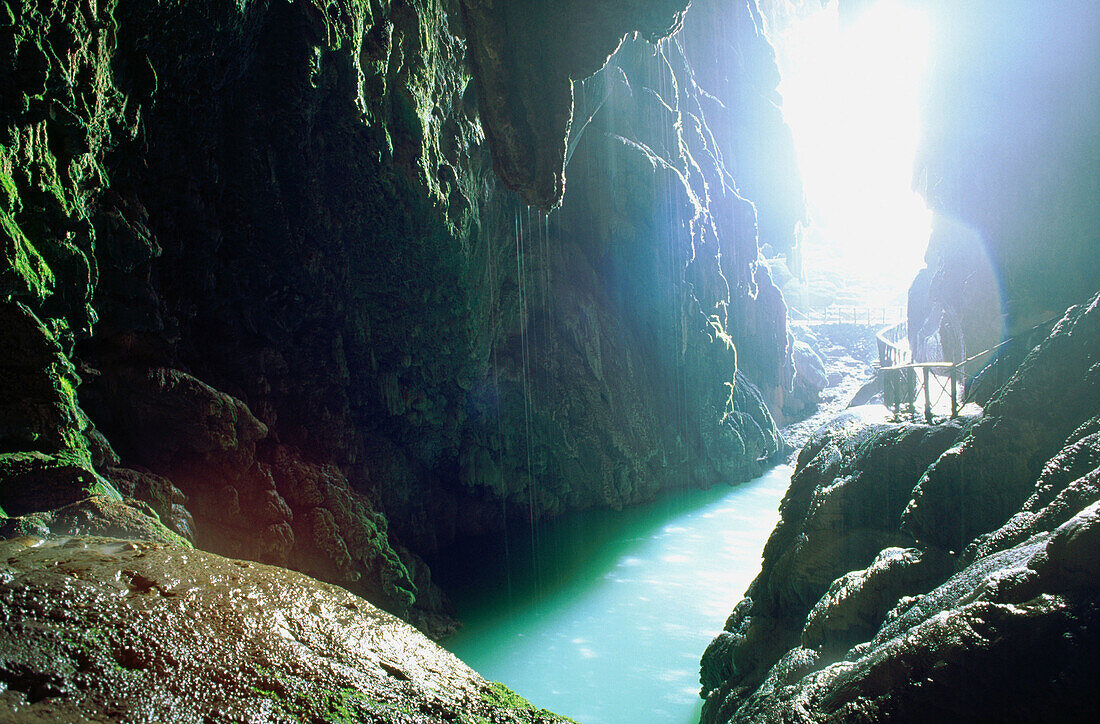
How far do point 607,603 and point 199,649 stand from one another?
1209 cm

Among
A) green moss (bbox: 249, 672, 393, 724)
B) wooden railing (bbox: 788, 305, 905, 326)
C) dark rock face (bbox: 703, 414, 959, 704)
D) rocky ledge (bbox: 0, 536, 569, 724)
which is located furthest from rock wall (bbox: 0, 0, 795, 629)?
wooden railing (bbox: 788, 305, 905, 326)

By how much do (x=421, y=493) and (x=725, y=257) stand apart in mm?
19691

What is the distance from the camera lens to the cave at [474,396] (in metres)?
Answer: 2.97

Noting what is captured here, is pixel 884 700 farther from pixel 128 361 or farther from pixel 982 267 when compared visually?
pixel 982 267

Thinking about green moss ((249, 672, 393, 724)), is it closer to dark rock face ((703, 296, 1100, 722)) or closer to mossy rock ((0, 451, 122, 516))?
dark rock face ((703, 296, 1100, 722))

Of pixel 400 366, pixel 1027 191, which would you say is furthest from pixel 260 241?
pixel 1027 191

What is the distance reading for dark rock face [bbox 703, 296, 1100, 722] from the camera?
2.91 m

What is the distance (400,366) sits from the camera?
41.1 feet

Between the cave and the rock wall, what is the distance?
0.18 feet

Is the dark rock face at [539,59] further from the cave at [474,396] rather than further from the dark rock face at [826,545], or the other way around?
the dark rock face at [826,545]

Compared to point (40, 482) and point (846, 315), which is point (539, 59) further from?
point (846, 315)

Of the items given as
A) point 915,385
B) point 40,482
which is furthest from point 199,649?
point 915,385

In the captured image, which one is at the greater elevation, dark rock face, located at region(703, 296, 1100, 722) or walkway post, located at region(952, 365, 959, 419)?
walkway post, located at region(952, 365, 959, 419)

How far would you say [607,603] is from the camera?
13.5 meters
